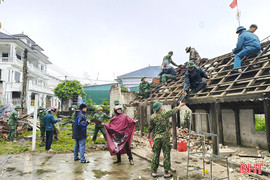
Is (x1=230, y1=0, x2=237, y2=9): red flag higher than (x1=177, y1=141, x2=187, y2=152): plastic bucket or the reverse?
higher

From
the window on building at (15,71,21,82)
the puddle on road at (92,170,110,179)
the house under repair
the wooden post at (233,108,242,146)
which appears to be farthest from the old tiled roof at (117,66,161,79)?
the puddle on road at (92,170,110,179)

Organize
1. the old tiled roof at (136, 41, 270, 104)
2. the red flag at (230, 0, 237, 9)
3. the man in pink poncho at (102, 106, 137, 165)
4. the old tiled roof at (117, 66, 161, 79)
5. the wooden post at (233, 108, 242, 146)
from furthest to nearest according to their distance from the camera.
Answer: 1. the old tiled roof at (117, 66, 161, 79)
2. the red flag at (230, 0, 237, 9)
3. the wooden post at (233, 108, 242, 146)
4. the man in pink poncho at (102, 106, 137, 165)
5. the old tiled roof at (136, 41, 270, 104)

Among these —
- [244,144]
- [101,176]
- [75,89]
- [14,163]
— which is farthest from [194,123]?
[75,89]

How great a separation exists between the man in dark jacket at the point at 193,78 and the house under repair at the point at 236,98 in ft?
0.80

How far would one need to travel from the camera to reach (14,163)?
5.94m

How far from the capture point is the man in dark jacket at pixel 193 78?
6668 mm

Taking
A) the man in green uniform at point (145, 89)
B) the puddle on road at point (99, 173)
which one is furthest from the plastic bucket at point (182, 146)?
the man in green uniform at point (145, 89)

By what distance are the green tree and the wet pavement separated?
19315 mm

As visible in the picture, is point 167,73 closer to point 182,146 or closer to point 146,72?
point 182,146

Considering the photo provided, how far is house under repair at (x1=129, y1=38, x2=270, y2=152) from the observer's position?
536cm

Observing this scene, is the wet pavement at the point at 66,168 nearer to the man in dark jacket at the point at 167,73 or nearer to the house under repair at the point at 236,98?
the house under repair at the point at 236,98

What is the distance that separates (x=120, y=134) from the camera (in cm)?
589

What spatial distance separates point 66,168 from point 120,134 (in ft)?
6.23

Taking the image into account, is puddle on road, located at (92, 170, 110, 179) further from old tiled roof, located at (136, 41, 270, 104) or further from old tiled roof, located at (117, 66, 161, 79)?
old tiled roof, located at (117, 66, 161, 79)
